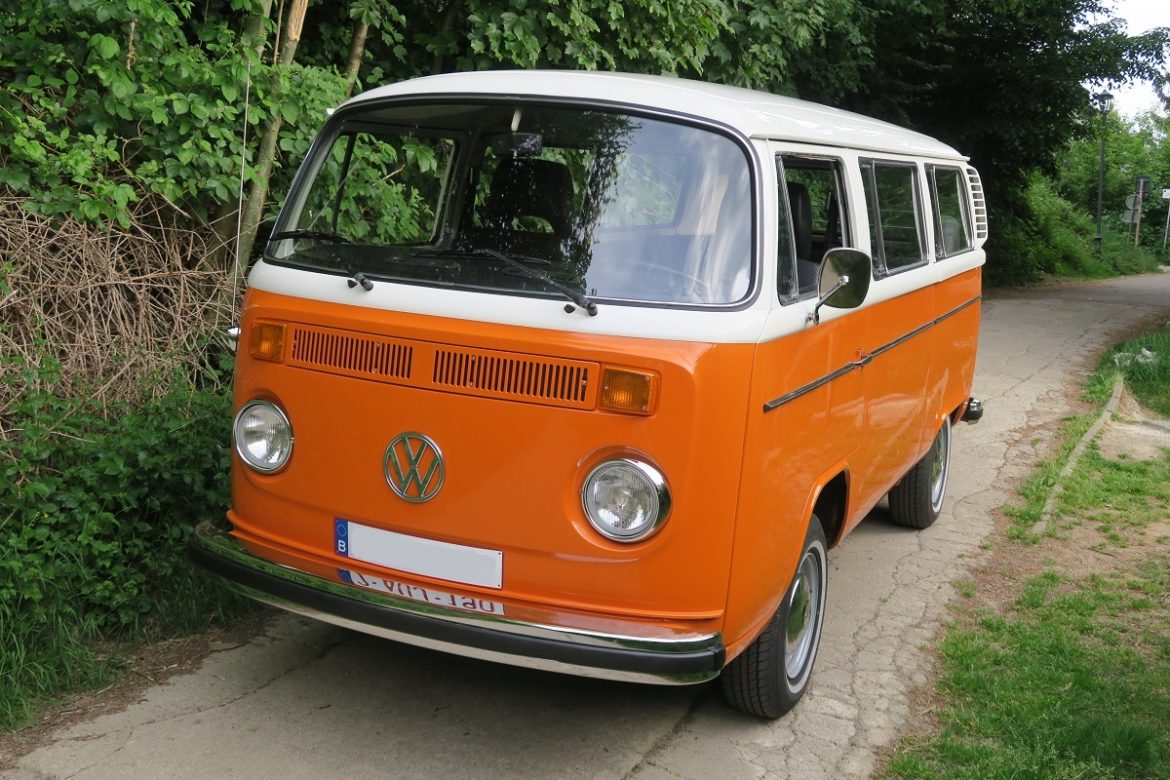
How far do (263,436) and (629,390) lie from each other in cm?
132

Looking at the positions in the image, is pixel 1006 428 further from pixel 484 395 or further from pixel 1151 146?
pixel 1151 146

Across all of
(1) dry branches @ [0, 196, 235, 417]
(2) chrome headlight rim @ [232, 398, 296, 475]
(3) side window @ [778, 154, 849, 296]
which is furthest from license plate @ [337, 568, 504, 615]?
(1) dry branches @ [0, 196, 235, 417]

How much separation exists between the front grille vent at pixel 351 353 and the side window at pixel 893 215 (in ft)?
7.36

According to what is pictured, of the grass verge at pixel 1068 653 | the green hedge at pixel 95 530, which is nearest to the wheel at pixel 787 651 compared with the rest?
the grass verge at pixel 1068 653

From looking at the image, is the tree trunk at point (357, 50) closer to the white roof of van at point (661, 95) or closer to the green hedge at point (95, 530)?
the green hedge at point (95, 530)

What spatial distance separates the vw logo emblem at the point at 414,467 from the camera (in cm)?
353

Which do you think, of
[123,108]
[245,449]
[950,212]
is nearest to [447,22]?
[123,108]

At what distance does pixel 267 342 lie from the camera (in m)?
3.81

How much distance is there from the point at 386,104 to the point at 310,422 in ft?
4.11

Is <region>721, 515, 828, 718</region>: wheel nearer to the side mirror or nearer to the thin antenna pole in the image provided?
the side mirror

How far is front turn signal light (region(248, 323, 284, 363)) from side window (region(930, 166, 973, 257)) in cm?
373

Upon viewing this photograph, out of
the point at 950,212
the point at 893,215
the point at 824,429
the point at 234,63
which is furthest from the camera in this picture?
the point at 950,212

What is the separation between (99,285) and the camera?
18.2 feet

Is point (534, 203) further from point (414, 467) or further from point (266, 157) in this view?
point (266, 157)
